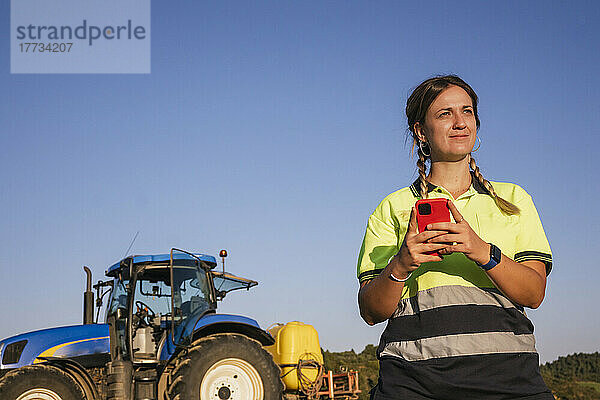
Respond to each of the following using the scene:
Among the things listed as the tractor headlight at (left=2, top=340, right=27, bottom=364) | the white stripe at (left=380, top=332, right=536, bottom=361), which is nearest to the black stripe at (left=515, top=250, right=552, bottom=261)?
the white stripe at (left=380, top=332, right=536, bottom=361)

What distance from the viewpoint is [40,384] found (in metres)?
8.47

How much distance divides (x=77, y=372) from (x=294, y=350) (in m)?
4.49

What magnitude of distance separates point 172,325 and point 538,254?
723cm

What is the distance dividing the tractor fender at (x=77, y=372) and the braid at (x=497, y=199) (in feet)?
25.1

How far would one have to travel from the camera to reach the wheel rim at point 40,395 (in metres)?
8.41

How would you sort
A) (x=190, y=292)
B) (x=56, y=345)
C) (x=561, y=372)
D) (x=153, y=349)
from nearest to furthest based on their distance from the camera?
(x=56, y=345)
(x=153, y=349)
(x=190, y=292)
(x=561, y=372)

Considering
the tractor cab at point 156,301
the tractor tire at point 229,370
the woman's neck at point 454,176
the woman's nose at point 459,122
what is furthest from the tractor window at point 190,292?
the woman's nose at point 459,122

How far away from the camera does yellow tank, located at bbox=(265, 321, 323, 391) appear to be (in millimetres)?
12227

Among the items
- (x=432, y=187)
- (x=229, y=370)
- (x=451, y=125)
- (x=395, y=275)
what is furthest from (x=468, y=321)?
(x=229, y=370)

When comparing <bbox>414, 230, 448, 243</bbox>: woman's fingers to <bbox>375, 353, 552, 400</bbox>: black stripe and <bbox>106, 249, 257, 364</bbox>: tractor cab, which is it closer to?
<bbox>375, 353, 552, 400</bbox>: black stripe

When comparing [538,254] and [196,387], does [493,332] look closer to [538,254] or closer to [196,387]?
[538,254]

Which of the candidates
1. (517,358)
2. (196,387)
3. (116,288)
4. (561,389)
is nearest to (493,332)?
(517,358)

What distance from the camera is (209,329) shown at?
9.12m

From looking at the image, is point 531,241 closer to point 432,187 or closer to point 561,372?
point 432,187
